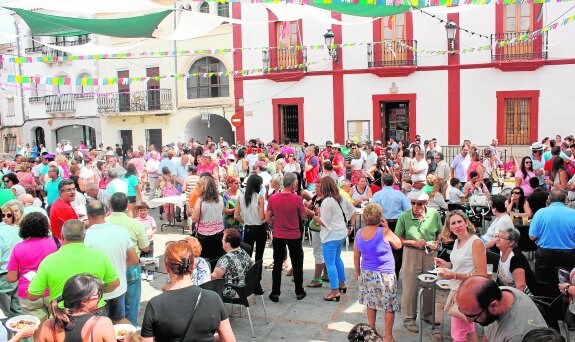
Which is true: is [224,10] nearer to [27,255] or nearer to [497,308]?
[27,255]

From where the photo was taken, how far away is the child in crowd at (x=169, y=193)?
1041 cm

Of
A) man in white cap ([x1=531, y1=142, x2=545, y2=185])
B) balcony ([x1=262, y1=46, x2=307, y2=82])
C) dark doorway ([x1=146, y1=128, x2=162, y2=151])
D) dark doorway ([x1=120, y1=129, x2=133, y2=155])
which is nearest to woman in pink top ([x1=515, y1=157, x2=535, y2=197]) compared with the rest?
man in white cap ([x1=531, y1=142, x2=545, y2=185])

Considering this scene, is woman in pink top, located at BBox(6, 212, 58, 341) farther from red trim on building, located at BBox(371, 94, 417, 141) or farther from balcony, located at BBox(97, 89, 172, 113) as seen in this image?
balcony, located at BBox(97, 89, 172, 113)

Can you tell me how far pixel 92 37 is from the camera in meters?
25.7

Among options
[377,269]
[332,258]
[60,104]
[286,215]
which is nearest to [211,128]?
[60,104]

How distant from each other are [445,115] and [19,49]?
21.9 m

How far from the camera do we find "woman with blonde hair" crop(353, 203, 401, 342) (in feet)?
16.7

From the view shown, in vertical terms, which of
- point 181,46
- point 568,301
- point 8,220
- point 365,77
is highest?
point 181,46

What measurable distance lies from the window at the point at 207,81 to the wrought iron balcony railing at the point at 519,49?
10.8m

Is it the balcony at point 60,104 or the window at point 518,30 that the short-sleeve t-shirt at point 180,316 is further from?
the balcony at point 60,104

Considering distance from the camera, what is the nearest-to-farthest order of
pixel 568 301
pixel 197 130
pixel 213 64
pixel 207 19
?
pixel 568 301 < pixel 207 19 < pixel 213 64 < pixel 197 130

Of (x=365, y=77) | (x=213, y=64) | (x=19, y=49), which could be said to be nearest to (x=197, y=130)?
(x=213, y=64)

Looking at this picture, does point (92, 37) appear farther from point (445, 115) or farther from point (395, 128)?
point (445, 115)

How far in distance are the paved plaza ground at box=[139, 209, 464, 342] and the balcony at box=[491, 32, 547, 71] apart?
43.8 ft
